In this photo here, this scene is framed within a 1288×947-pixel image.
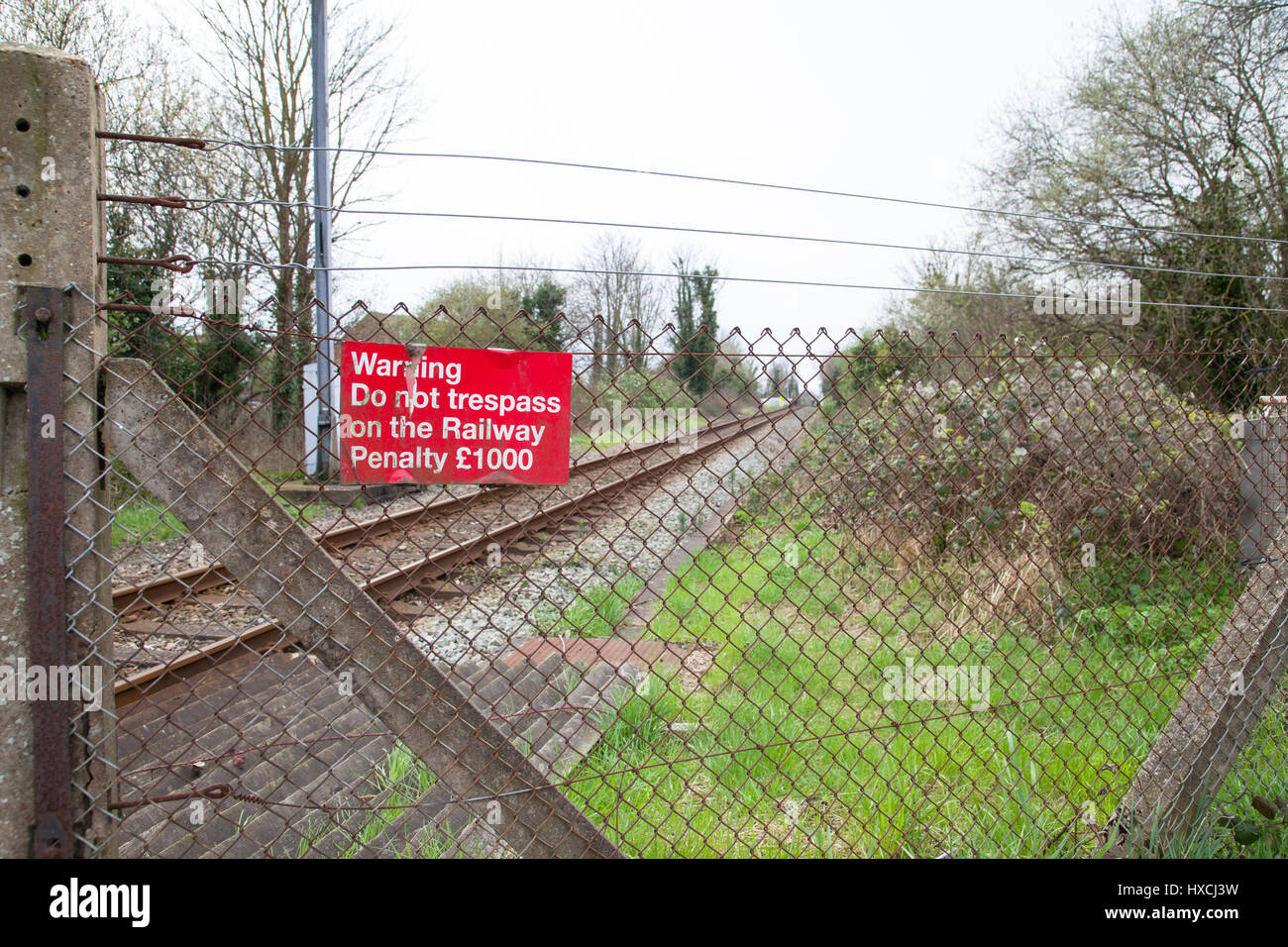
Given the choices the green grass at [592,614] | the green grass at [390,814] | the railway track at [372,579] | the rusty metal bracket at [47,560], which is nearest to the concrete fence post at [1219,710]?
the railway track at [372,579]

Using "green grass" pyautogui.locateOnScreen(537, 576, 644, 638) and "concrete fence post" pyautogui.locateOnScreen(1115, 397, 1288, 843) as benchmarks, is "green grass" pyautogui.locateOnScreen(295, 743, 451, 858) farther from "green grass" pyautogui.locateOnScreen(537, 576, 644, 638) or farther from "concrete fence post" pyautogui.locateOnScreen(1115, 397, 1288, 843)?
"concrete fence post" pyautogui.locateOnScreen(1115, 397, 1288, 843)

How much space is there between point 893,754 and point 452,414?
2.57m

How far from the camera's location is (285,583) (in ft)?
5.75

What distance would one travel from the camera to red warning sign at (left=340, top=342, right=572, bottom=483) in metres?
1.75

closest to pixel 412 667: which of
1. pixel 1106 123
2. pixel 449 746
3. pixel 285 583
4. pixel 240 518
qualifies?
pixel 449 746

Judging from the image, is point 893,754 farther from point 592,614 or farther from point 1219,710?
point 592,614

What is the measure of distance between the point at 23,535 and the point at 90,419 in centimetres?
30

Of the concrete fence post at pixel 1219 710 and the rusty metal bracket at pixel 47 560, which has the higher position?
the rusty metal bracket at pixel 47 560

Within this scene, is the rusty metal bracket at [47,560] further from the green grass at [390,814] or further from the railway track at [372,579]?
the green grass at [390,814]

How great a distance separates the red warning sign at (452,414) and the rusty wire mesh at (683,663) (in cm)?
12

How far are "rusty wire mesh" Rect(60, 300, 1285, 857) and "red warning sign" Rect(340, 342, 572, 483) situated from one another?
116 millimetres

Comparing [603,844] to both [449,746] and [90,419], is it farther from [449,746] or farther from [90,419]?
[90,419]

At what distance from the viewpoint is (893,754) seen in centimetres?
329

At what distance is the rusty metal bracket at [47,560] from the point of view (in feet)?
5.28
